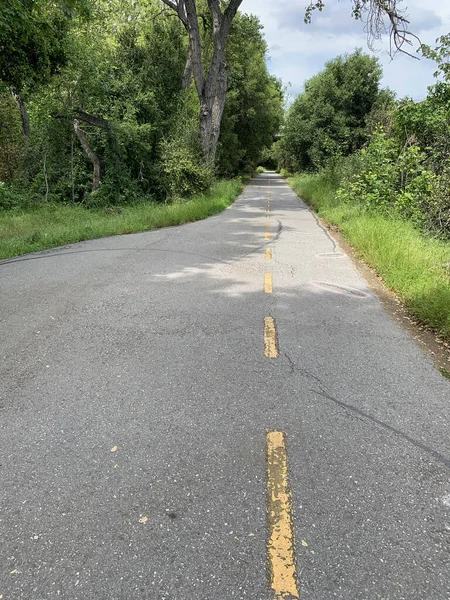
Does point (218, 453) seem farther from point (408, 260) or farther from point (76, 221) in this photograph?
point (76, 221)

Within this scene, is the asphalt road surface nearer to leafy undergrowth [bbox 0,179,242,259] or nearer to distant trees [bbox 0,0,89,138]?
leafy undergrowth [bbox 0,179,242,259]

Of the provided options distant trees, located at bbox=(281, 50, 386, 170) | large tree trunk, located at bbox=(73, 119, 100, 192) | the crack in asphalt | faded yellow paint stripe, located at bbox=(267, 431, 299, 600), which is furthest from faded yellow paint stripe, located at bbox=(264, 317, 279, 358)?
distant trees, located at bbox=(281, 50, 386, 170)

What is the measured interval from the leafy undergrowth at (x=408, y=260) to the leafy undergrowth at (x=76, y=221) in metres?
5.59

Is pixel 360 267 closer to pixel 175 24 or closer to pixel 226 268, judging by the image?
pixel 226 268

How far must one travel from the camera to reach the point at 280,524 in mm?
2229

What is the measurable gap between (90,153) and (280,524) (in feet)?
57.5

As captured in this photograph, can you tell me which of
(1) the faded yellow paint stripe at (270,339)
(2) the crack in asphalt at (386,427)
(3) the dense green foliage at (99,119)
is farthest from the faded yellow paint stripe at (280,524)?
(3) the dense green foliage at (99,119)

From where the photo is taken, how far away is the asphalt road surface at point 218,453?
1981 millimetres

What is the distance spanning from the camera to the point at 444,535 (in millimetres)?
2184

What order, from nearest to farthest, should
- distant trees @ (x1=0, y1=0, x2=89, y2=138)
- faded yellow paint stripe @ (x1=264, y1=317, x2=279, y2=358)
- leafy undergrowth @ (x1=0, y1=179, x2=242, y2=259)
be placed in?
faded yellow paint stripe @ (x1=264, y1=317, x2=279, y2=358)
leafy undergrowth @ (x1=0, y1=179, x2=242, y2=259)
distant trees @ (x1=0, y1=0, x2=89, y2=138)

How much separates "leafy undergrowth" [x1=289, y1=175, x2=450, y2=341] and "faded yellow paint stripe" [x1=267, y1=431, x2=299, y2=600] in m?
3.14

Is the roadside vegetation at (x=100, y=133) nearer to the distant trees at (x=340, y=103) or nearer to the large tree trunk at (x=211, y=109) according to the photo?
the large tree trunk at (x=211, y=109)

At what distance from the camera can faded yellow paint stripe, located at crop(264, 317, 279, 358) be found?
4238mm

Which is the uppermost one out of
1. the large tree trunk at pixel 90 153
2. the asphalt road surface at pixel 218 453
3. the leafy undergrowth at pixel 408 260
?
the large tree trunk at pixel 90 153
